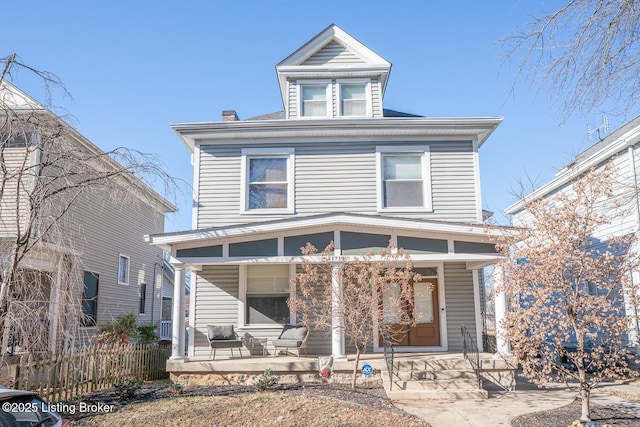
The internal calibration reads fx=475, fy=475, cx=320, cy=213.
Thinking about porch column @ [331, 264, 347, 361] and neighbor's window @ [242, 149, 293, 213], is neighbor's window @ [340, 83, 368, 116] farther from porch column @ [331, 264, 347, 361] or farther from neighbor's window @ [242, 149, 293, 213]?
porch column @ [331, 264, 347, 361]

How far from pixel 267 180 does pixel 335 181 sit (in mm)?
1744

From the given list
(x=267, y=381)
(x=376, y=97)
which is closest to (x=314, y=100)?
(x=376, y=97)

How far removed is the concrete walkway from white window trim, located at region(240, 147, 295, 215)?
5.54m

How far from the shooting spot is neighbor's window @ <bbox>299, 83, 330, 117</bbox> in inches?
511

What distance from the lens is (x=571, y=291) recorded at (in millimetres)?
6660

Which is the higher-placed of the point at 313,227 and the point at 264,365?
the point at 313,227

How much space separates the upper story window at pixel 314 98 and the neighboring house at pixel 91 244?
14.6ft

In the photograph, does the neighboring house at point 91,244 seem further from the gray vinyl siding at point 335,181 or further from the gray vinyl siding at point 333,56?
the gray vinyl siding at point 333,56

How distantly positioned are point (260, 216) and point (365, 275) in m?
4.02

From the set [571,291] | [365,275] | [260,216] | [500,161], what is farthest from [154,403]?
[500,161]

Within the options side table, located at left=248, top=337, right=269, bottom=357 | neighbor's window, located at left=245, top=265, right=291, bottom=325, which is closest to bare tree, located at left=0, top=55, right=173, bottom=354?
neighbor's window, located at left=245, top=265, right=291, bottom=325

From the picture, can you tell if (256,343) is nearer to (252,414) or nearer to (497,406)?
(252,414)

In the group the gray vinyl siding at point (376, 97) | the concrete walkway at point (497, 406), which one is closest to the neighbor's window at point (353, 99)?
the gray vinyl siding at point (376, 97)

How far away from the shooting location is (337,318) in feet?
30.9
